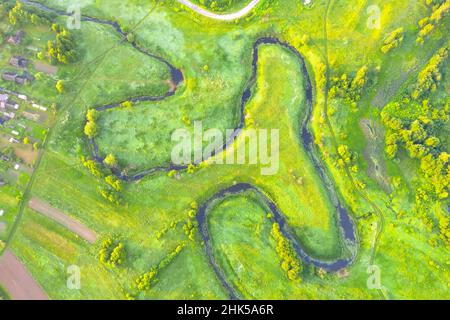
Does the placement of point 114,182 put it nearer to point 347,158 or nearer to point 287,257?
point 287,257

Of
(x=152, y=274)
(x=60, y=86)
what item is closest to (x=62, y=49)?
(x=60, y=86)

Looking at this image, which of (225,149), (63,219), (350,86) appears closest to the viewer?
(63,219)

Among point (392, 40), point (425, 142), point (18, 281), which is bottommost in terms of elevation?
point (18, 281)

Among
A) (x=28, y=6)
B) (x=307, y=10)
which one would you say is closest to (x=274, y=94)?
(x=307, y=10)

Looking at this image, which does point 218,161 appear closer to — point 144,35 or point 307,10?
point 144,35

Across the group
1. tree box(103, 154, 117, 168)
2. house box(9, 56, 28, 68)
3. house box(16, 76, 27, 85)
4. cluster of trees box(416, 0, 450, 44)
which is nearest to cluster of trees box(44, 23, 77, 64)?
house box(9, 56, 28, 68)

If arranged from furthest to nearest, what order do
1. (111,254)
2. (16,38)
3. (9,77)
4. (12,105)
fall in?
(16,38)
(9,77)
(12,105)
(111,254)
